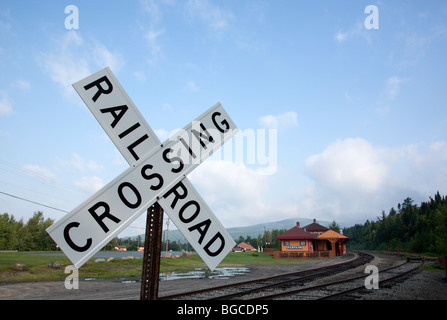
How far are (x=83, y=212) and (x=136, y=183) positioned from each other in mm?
379

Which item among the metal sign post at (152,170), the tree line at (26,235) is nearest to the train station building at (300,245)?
the metal sign post at (152,170)

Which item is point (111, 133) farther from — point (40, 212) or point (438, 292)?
point (40, 212)

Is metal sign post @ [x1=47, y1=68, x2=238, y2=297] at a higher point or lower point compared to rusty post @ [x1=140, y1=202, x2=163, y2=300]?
higher

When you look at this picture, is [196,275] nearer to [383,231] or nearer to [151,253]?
[151,253]

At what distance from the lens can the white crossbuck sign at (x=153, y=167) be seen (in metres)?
1.84

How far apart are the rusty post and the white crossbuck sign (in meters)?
0.22

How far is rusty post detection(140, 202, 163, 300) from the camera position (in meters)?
2.17

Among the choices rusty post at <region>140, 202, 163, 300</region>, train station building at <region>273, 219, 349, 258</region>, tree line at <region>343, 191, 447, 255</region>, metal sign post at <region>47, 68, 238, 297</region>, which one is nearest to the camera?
metal sign post at <region>47, 68, 238, 297</region>

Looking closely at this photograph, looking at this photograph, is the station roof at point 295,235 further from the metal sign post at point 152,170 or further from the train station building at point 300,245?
the metal sign post at point 152,170

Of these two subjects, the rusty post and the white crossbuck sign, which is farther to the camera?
the rusty post

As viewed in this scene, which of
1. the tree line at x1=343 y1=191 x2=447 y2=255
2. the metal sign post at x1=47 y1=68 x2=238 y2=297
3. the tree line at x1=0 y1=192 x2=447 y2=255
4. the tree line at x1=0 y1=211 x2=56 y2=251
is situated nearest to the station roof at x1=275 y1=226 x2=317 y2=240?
the tree line at x1=0 y1=192 x2=447 y2=255

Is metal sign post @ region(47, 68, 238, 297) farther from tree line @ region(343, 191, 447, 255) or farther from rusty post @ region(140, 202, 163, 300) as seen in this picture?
tree line @ region(343, 191, 447, 255)
